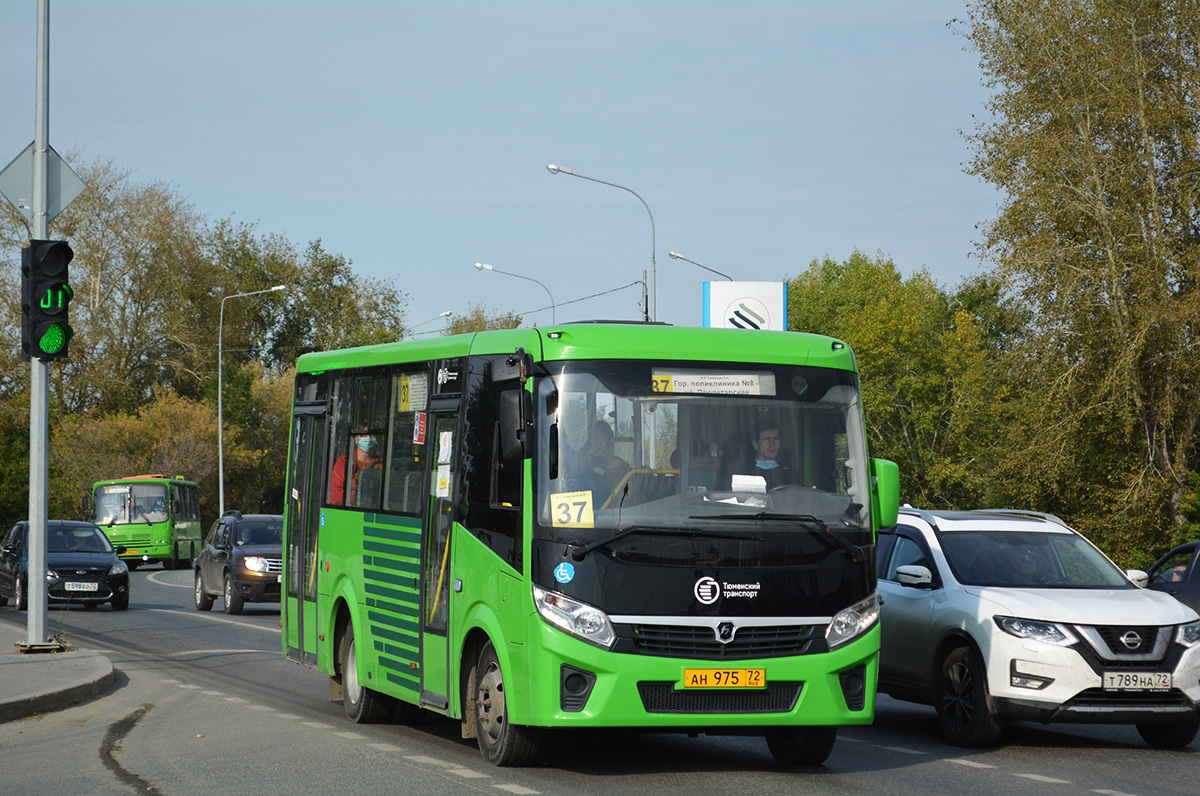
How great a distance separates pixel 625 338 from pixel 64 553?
2029cm

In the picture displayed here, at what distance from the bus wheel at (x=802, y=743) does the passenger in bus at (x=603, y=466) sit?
2.03 m

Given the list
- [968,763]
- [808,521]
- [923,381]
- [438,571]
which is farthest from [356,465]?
[923,381]

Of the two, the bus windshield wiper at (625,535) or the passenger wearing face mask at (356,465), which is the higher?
the passenger wearing face mask at (356,465)

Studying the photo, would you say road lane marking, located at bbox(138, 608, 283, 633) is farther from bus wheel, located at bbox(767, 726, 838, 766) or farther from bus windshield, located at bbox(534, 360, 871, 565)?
bus windshield, located at bbox(534, 360, 871, 565)

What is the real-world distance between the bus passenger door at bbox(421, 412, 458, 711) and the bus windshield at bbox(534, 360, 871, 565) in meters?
1.36

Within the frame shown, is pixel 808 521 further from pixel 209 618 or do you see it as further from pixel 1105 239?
pixel 1105 239

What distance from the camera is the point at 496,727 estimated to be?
31.5 ft

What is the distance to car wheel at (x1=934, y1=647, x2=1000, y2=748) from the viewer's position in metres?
11.0

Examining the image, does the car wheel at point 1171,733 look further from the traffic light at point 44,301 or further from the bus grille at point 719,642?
the traffic light at point 44,301

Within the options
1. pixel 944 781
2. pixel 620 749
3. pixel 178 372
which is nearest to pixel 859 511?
pixel 944 781

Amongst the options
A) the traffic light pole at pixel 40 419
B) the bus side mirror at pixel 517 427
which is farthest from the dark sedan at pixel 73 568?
the bus side mirror at pixel 517 427

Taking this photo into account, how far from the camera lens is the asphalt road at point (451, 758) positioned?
9.09m

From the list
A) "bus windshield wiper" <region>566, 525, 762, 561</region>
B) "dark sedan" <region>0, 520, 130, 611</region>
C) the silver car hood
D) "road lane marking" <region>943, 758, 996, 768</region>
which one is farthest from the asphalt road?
"dark sedan" <region>0, 520, 130, 611</region>

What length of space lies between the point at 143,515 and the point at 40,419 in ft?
122
